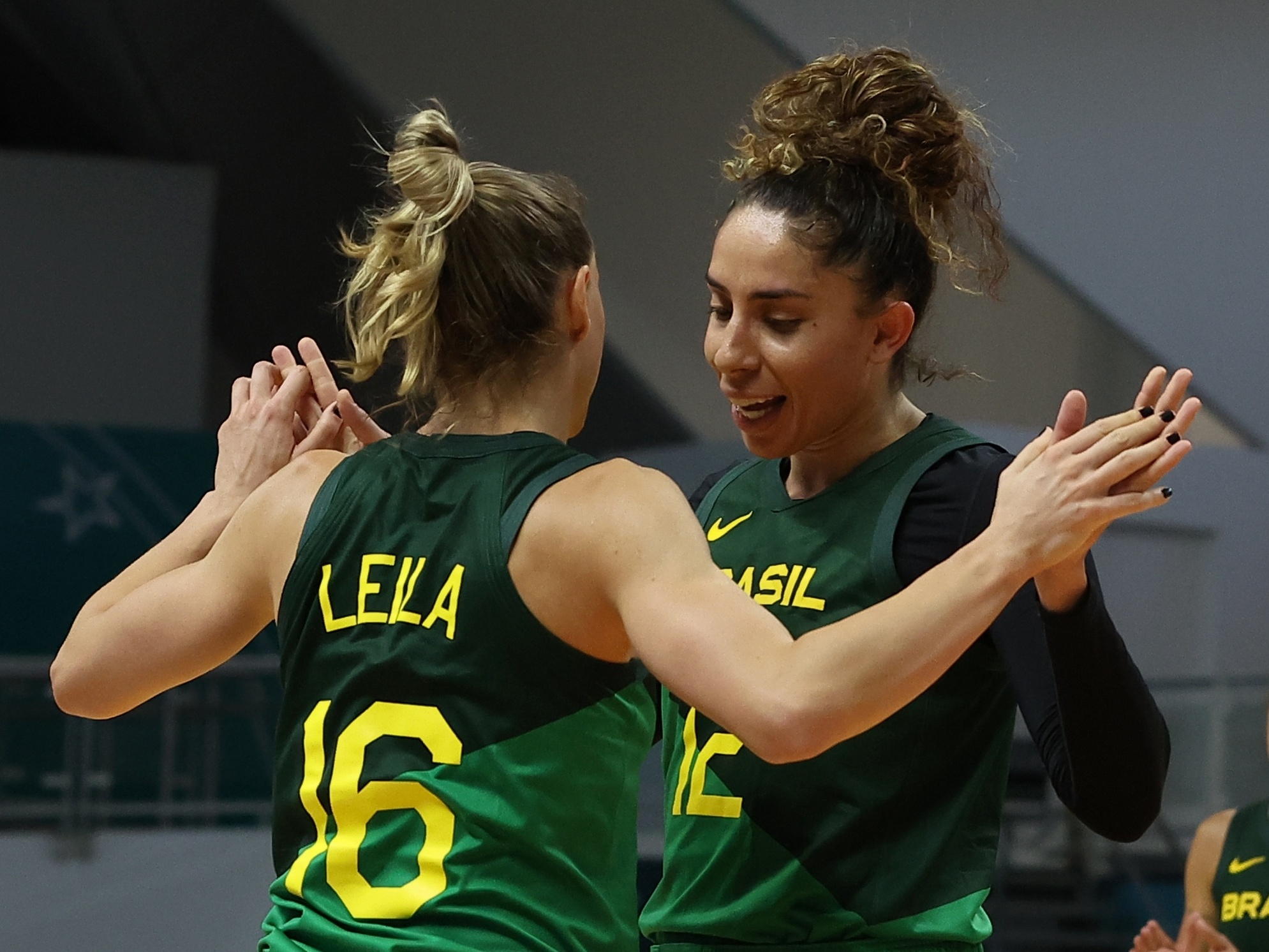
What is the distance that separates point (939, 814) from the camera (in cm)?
140

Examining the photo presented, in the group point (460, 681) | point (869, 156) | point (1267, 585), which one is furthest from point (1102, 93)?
point (460, 681)

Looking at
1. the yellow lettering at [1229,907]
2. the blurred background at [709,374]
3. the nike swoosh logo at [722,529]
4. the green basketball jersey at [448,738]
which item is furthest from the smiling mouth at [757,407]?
the blurred background at [709,374]

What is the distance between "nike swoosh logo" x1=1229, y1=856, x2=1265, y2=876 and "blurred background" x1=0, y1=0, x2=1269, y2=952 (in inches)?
43.7

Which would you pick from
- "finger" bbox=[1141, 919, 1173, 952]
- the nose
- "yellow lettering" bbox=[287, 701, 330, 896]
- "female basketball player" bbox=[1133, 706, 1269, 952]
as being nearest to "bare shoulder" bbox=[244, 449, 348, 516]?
"yellow lettering" bbox=[287, 701, 330, 896]

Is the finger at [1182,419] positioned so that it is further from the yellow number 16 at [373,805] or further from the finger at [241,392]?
the finger at [241,392]

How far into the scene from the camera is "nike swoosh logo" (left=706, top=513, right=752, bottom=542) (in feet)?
5.14

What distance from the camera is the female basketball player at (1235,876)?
312cm

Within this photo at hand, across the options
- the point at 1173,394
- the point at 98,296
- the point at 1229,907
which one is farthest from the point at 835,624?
the point at 98,296

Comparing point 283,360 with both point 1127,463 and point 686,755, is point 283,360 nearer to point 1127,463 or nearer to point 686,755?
point 686,755

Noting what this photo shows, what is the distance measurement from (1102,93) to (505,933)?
386 centimetres

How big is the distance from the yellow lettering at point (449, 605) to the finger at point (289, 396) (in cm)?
40

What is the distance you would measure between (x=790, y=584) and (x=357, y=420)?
412 mm

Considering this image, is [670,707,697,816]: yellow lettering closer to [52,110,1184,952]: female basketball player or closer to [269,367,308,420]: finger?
[52,110,1184,952]: female basketball player

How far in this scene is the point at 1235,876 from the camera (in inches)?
127
